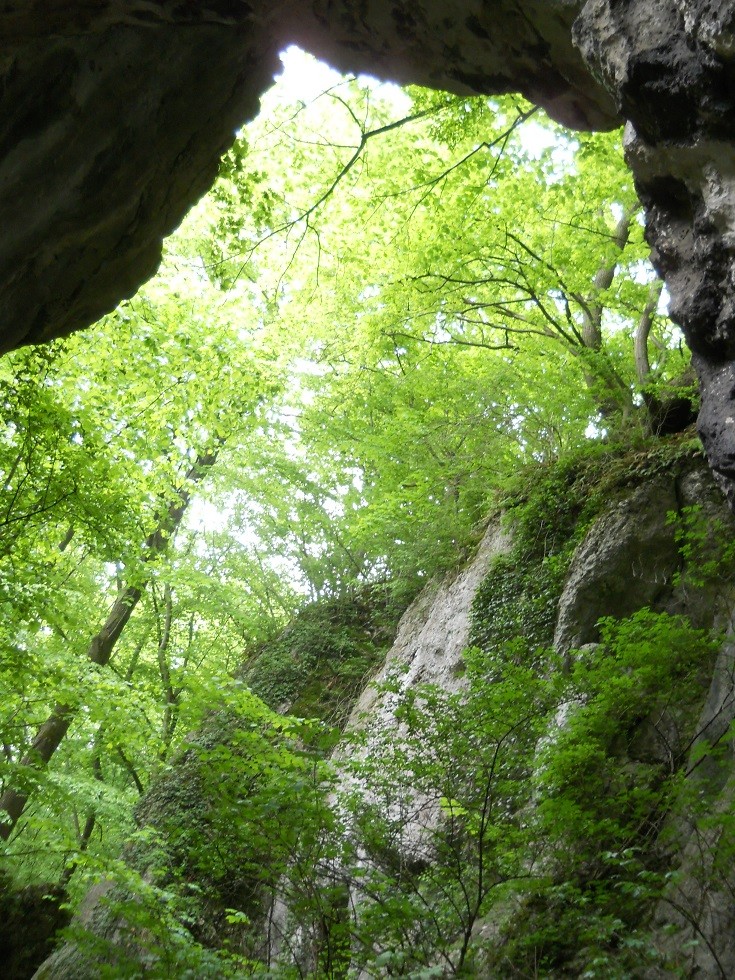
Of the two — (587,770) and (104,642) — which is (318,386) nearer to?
(104,642)

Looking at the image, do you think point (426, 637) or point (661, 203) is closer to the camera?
point (661, 203)

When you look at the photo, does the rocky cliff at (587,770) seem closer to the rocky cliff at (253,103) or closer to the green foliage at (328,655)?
the rocky cliff at (253,103)

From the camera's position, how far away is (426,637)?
34.6ft

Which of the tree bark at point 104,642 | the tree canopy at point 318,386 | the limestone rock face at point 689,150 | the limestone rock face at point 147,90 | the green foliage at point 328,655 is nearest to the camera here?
the limestone rock face at point 689,150

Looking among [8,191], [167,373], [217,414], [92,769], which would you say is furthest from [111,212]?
[92,769]

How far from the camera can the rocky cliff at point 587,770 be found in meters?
4.44

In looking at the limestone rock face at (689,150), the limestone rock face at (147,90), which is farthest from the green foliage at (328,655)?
the limestone rock face at (689,150)

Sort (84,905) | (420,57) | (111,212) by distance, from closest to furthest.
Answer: (111,212) < (420,57) < (84,905)

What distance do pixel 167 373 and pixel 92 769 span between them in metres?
9.23

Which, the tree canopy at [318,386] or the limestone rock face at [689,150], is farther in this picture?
the tree canopy at [318,386]

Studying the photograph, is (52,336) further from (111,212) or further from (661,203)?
(661,203)

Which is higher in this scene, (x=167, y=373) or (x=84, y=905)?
(x=167, y=373)

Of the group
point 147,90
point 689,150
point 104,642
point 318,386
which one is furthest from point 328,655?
point 689,150

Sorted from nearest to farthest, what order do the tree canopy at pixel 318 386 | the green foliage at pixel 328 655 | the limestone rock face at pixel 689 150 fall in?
the limestone rock face at pixel 689 150 → the tree canopy at pixel 318 386 → the green foliage at pixel 328 655
